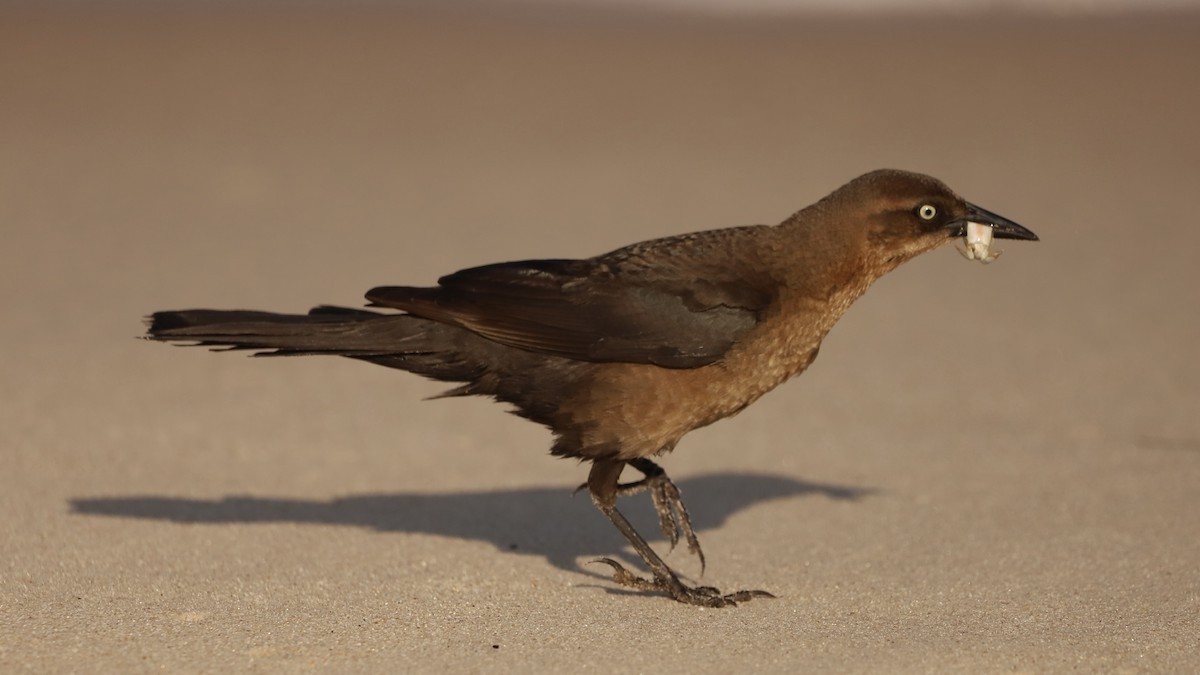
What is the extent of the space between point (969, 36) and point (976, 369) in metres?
11.1

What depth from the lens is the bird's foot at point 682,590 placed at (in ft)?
18.2

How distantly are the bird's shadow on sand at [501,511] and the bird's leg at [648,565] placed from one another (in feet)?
1.20

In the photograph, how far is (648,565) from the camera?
605cm

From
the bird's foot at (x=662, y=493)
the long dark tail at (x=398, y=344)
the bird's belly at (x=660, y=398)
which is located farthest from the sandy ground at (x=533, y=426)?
the long dark tail at (x=398, y=344)

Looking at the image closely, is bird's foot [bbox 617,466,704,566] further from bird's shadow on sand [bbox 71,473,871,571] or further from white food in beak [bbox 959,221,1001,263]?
white food in beak [bbox 959,221,1001,263]

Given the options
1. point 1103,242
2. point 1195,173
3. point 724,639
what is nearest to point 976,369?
point 1103,242

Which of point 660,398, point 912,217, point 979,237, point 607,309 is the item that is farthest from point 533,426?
point 979,237

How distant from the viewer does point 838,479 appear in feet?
24.7

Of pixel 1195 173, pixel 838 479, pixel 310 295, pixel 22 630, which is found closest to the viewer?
pixel 22 630

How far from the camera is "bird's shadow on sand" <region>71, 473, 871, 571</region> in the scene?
256 inches

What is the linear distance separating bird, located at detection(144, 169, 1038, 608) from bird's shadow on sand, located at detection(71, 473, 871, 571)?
78 centimetres

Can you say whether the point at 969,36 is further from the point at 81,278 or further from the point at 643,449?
the point at 643,449

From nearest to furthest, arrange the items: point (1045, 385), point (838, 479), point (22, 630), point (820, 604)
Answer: point (22, 630)
point (820, 604)
point (838, 479)
point (1045, 385)

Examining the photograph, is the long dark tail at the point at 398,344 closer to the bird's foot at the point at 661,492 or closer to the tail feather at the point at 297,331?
the tail feather at the point at 297,331
